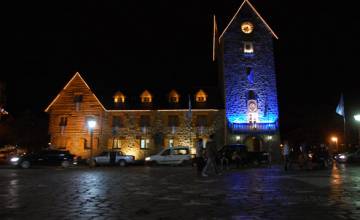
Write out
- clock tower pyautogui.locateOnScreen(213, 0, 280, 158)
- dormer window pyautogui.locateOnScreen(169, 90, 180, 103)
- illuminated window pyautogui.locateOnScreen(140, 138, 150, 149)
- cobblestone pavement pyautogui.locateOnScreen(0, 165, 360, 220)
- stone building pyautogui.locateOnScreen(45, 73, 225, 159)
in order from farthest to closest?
dormer window pyautogui.locateOnScreen(169, 90, 180, 103) < illuminated window pyautogui.locateOnScreen(140, 138, 150, 149) < stone building pyautogui.locateOnScreen(45, 73, 225, 159) < clock tower pyautogui.locateOnScreen(213, 0, 280, 158) < cobblestone pavement pyautogui.locateOnScreen(0, 165, 360, 220)

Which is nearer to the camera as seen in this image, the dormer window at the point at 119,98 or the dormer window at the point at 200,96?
the dormer window at the point at 119,98

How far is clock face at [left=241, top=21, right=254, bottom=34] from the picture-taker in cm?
4609

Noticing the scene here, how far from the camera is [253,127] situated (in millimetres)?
43656

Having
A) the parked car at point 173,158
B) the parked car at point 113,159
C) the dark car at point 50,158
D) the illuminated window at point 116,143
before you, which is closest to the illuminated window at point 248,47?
the parked car at point 173,158

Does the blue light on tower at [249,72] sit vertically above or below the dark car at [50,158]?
above

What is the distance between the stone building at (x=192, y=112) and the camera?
44094mm

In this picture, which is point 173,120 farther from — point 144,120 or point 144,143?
point 144,143

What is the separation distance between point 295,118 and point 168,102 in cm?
2852

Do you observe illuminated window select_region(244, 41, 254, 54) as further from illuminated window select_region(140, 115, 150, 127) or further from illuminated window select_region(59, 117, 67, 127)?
illuminated window select_region(59, 117, 67, 127)

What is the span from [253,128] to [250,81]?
5.62 metres

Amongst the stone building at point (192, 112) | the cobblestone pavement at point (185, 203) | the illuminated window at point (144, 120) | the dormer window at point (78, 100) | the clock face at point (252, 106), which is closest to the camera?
the cobblestone pavement at point (185, 203)

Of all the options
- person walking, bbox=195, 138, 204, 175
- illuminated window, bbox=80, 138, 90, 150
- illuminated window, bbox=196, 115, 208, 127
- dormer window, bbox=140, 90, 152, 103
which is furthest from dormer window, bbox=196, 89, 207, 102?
person walking, bbox=195, 138, 204, 175

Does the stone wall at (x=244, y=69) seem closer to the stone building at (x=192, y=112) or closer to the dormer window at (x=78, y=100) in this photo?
the stone building at (x=192, y=112)

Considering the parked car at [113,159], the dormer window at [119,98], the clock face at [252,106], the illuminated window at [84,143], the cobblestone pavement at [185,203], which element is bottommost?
the cobblestone pavement at [185,203]
